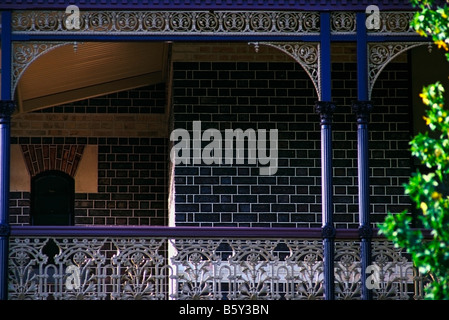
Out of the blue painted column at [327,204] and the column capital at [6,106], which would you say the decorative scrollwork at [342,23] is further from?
the column capital at [6,106]

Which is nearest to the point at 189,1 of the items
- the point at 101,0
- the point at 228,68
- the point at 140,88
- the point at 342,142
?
the point at 101,0

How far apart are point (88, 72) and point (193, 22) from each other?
390 centimetres

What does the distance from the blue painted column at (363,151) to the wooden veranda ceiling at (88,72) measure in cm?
381

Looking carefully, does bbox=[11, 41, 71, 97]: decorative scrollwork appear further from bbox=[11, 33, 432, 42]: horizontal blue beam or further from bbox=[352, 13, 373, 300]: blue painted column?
bbox=[352, 13, 373, 300]: blue painted column

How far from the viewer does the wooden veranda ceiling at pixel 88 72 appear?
48.9 feet

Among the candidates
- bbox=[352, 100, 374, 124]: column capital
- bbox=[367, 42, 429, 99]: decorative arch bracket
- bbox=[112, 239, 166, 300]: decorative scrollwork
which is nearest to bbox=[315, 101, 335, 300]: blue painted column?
bbox=[352, 100, 374, 124]: column capital

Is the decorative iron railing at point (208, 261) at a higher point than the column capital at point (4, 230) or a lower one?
lower

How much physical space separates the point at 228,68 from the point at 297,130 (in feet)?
4.25

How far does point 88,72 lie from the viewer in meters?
16.0

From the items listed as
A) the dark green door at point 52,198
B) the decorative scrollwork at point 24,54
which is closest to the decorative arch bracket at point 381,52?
the decorative scrollwork at point 24,54

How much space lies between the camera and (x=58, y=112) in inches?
683

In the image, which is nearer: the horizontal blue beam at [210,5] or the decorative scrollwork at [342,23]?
the horizontal blue beam at [210,5]

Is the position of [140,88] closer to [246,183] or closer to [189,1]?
[246,183]

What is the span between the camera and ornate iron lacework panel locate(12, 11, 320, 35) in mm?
12492
